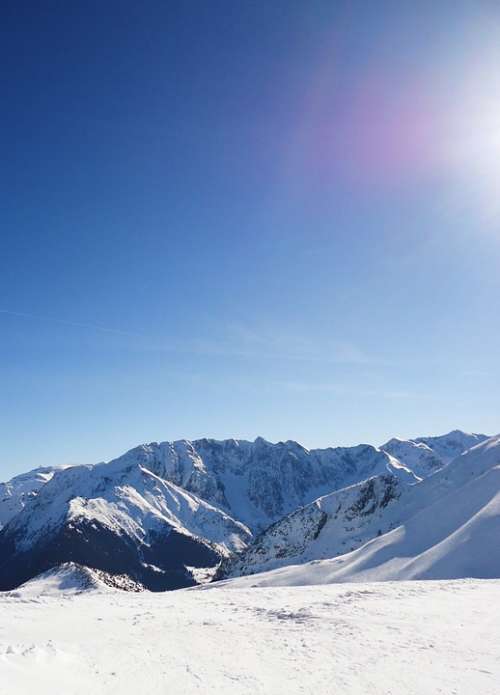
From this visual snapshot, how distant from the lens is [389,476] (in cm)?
15275

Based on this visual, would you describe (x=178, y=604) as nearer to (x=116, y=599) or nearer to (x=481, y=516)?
(x=116, y=599)

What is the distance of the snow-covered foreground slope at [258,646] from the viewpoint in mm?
16078

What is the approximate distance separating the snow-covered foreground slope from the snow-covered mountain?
76.7ft

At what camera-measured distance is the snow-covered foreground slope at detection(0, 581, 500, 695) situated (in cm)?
1608

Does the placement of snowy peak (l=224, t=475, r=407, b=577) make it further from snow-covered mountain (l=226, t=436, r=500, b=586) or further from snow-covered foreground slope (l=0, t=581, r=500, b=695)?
snow-covered foreground slope (l=0, t=581, r=500, b=695)

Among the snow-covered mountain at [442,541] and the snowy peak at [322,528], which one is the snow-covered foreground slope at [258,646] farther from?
the snowy peak at [322,528]

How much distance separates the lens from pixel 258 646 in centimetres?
2086

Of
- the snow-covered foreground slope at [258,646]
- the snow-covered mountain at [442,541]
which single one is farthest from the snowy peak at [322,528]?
the snow-covered foreground slope at [258,646]

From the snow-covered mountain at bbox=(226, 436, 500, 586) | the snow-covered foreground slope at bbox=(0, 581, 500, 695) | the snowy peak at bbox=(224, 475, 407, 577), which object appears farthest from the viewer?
the snowy peak at bbox=(224, 475, 407, 577)

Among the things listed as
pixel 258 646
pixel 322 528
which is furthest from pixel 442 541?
pixel 322 528

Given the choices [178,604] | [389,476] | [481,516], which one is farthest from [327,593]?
[389,476]

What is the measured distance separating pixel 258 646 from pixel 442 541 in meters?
49.9

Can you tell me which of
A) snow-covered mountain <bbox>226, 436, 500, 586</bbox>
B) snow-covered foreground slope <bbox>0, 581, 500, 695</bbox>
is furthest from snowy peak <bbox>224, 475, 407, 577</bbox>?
snow-covered foreground slope <bbox>0, 581, 500, 695</bbox>

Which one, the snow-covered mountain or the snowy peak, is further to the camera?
the snowy peak
